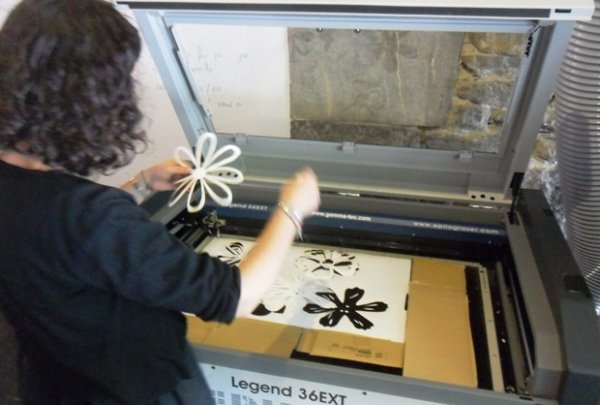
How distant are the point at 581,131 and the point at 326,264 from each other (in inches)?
29.7

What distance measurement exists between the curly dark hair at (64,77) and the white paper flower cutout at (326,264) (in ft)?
2.54

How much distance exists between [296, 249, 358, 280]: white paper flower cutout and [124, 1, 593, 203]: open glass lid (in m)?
0.21

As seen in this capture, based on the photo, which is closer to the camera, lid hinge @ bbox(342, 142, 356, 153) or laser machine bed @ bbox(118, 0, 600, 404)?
laser machine bed @ bbox(118, 0, 600, 404)

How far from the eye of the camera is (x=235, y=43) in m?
1.60

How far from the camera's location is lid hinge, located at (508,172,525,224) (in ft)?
4.17

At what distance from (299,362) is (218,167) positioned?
51 centimetres

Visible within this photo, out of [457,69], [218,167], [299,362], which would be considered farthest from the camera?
[457,69]

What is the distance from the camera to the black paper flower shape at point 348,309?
1.17 m

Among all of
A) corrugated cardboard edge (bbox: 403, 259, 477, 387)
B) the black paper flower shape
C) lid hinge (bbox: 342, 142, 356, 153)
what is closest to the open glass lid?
lid hinge (bbox: 342, 142, 356, 153)

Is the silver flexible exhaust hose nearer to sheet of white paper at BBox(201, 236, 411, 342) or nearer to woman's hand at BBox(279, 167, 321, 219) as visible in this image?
sheet of white paper at BBox(201, 236, 411, 342)

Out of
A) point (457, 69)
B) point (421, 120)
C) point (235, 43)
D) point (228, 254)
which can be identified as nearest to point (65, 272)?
point (228, 254)

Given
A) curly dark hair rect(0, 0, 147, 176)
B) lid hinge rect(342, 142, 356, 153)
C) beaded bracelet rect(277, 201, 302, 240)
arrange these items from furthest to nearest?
lid hinge rect(342, 142, 356, 153) → beaded bracelet rect(277, 201, 302, 240) → curly dark hair rect(0, 0, 147, 176)

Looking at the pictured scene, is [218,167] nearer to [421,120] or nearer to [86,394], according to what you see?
[86,394]

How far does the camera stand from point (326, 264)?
4.53 feet
